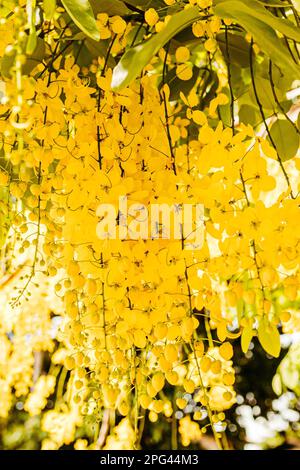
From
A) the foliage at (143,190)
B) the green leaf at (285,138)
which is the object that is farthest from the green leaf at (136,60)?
the green leaf at (285,138)

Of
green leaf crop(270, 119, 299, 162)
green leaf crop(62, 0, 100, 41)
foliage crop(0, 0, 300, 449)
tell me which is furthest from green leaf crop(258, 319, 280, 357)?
green leaf crop(62, 0, 100, 41)

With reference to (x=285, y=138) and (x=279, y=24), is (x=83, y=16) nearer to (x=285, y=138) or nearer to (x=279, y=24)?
(x=279, y=24)

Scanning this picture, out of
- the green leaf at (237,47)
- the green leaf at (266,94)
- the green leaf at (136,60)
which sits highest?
the green leaf at (237,47)

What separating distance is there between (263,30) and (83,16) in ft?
0.40

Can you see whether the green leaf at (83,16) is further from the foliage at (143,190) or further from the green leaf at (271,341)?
Answer: the green leaf at (271,341)

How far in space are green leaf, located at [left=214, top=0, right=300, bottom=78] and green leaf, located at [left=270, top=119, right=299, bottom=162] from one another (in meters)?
0.19

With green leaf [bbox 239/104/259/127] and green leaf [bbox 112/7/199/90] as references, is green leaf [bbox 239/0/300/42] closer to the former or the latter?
green leaf [bbox 112/7/199/90]

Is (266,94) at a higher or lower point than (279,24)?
higher

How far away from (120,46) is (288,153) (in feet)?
0.64

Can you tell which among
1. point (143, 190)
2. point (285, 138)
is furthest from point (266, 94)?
point (143, 190)

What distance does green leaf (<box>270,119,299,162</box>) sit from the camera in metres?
0.61

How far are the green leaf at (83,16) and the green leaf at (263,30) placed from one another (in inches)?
3.6

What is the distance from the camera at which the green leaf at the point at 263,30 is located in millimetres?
409

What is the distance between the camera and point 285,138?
607 mm
